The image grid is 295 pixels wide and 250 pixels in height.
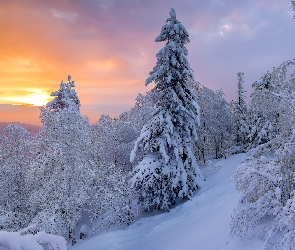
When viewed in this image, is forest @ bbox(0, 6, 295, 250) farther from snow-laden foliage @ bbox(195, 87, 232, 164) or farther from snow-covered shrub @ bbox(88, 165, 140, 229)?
snow-laden foliage @ bbox(195, 87, 232, 164)

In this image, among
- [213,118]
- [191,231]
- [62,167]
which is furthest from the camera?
[213,118]

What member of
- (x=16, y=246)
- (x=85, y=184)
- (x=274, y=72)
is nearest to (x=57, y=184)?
(x=85, y=184)

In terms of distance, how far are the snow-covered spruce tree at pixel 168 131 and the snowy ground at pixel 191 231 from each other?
159 centimetres

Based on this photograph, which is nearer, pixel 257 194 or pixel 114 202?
pixel 257 194

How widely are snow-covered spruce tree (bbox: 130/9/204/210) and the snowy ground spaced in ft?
5.21

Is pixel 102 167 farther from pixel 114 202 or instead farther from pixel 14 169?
pixel 14 169

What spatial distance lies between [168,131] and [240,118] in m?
26.7

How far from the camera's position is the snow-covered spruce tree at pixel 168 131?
19328 mm

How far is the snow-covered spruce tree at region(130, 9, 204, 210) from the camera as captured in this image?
1933 centimetres

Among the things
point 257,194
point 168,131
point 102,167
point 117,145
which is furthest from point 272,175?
point 117,145

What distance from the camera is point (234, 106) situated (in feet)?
143

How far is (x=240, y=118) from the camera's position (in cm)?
4241

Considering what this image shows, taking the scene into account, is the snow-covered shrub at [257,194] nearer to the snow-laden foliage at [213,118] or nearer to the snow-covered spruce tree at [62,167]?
the snow-covered spruce tree at [62,167]

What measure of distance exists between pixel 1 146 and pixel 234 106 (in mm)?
34169
